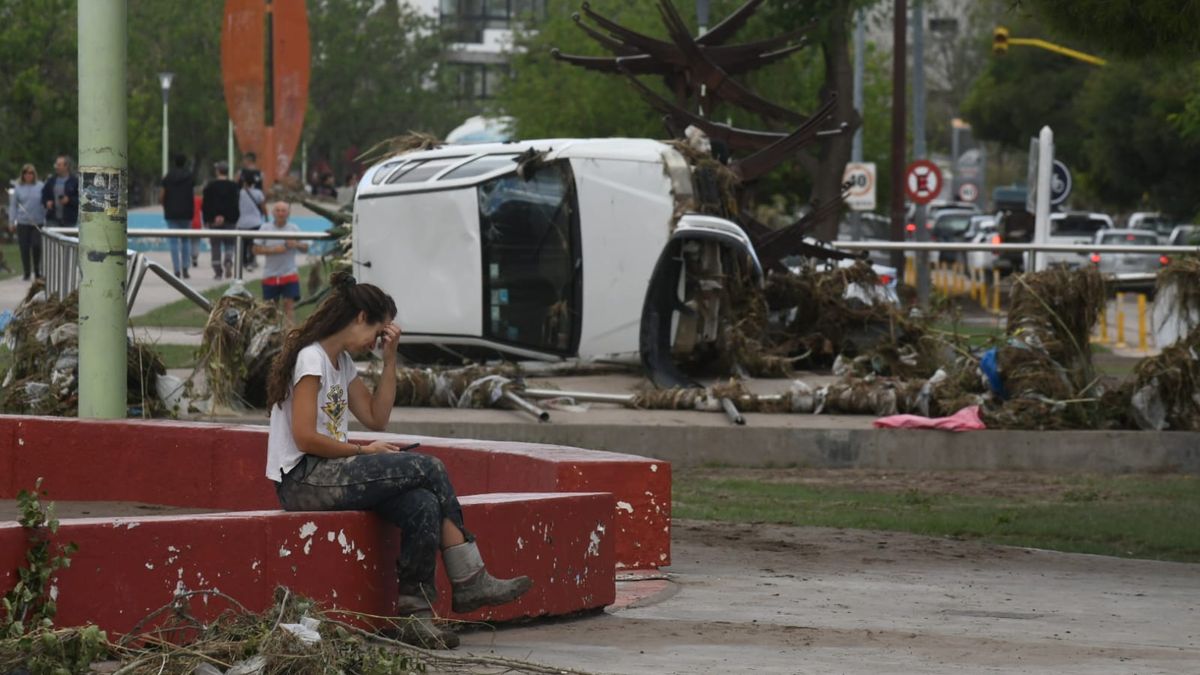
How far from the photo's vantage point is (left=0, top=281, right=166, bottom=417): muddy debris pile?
13906 millimetres

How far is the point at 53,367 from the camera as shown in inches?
559

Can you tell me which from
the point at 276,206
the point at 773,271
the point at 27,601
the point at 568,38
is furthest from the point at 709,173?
the point at 568,38

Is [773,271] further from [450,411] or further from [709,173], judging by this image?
[450,411]

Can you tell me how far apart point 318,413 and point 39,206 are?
2450cm

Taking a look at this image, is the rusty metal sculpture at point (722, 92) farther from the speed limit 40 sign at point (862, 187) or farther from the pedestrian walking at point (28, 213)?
the speed limit 40 sign at point (862, 187)

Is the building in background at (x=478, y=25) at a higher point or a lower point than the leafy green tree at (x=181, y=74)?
higher

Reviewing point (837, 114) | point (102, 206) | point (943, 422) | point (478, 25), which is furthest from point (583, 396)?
point (478, 25)

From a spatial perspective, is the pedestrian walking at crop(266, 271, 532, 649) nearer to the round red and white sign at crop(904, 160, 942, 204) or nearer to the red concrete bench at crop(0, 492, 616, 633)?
the red concrete bench at crop(0, 492, 616, 633)

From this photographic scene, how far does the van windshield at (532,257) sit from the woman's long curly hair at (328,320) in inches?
396

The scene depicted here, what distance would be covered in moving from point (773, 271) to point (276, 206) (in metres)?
7.65

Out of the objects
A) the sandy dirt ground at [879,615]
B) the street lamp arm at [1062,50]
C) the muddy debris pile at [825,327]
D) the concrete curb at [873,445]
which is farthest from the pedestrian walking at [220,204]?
the sandy dirt ground at [879,615]

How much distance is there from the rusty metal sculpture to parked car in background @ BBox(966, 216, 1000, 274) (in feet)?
56.1

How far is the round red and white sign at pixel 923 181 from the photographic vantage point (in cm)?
→ 3775

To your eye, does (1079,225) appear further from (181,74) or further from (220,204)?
(220,204)
